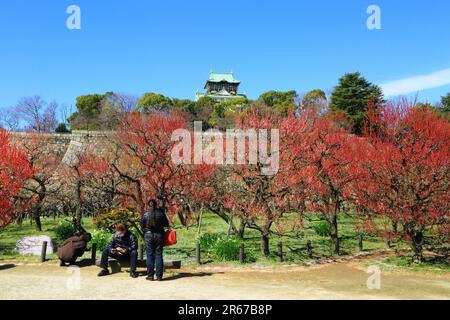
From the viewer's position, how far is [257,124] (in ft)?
45.0

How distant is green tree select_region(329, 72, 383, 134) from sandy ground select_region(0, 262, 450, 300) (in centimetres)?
3002

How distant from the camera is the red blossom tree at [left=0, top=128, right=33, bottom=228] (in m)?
12.3

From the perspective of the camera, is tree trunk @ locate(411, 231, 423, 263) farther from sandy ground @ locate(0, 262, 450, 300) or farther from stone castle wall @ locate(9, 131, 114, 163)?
stone castle wall @ locate(9, 131, 114, 163)

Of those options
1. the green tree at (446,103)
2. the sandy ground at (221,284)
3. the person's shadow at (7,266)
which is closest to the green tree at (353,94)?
the green tree at (446,103)

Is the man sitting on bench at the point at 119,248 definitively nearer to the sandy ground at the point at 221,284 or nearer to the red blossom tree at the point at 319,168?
the sandy ground at the point at 221,284

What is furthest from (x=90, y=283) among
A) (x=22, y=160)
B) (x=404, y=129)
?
(x=404, y=129)

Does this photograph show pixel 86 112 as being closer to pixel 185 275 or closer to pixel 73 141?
pixel 73 141

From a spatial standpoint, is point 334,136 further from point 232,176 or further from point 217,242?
point 217,242

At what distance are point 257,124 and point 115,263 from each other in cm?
741

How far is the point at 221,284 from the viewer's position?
25.6 feet

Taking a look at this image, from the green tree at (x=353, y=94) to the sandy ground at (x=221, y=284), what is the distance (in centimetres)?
3002

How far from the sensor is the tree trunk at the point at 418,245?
35.6 feet

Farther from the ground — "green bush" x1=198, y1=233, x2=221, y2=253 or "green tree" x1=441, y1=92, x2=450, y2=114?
"green tree" x1=441, y1=92, x2=450, y2=114

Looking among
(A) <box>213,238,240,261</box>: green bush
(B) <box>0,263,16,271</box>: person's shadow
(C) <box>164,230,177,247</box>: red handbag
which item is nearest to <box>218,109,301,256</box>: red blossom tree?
(A) <box>213,238,240,261</box>: green bush
